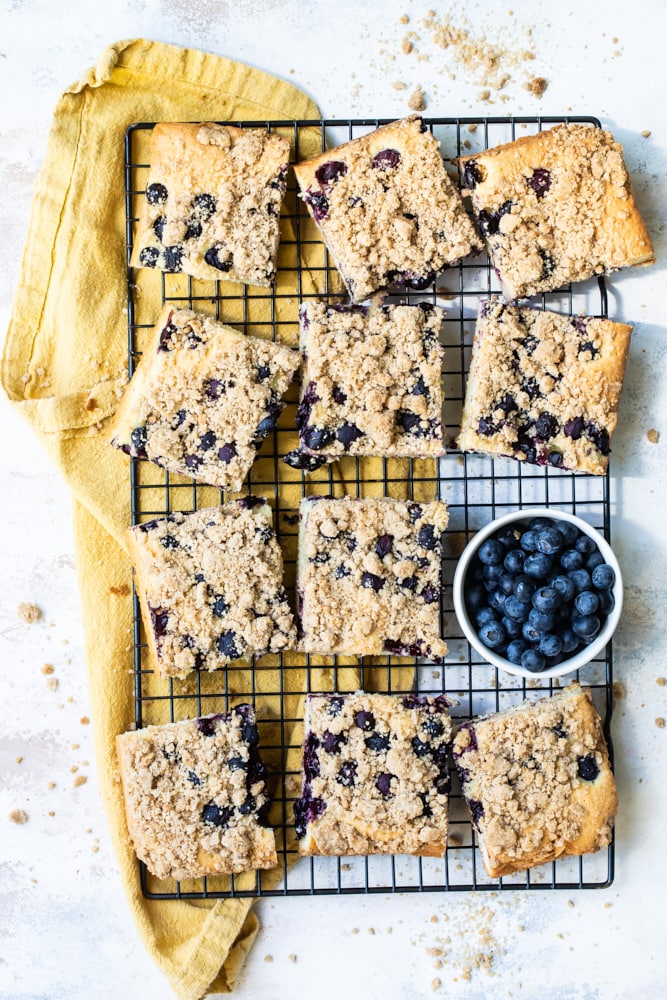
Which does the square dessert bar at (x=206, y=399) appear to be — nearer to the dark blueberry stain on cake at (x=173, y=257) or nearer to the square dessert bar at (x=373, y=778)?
the dark blueberry stain on cake at (x=173, y=257)

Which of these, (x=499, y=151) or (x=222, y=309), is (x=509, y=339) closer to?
(x=499, y=151)

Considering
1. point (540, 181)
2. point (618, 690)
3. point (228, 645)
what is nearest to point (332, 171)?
point (540, 181)

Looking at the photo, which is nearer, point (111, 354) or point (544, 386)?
point (544, 386)

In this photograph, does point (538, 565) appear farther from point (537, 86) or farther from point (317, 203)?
point (537, 86)

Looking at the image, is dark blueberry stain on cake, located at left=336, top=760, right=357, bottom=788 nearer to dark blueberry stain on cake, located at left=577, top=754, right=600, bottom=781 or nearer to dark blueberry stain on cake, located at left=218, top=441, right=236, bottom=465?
dark blueberry stain on cake, located at left=577, top=754, right=600, bottom=781

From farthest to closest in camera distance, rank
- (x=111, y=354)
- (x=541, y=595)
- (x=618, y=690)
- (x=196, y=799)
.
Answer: (x=618, y=690)
(x=111, y=354)
(x=196, y=799)
(x=541, y=595)

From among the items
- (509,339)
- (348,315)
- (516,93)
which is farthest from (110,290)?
(516,93)

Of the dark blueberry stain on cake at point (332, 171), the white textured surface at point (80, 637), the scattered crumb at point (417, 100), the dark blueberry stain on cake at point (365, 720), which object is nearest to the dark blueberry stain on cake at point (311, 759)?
the dark blueberry stain on cake at point (365, 720)
